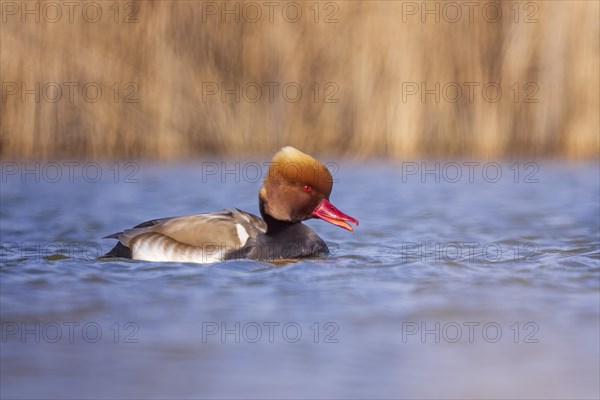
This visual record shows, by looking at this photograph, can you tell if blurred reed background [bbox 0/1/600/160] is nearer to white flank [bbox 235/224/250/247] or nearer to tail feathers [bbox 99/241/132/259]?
tail feathers [bbox 99/241/132/259]

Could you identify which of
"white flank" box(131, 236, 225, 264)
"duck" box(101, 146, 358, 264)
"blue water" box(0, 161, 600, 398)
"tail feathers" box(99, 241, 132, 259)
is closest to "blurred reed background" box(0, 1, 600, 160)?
"blue water" box(0, 161, 600, 398)

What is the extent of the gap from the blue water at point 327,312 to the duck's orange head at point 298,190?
263 mm

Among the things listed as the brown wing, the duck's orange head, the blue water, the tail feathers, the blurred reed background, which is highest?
the blurred reed background

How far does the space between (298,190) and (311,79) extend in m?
4.16

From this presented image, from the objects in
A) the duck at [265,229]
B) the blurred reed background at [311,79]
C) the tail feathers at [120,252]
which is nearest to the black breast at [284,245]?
the duck at [265,229]

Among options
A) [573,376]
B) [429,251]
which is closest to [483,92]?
[429,251]

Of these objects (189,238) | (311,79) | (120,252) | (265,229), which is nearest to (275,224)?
(265,229)

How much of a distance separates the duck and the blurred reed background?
392 cm

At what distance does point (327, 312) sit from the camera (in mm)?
4648

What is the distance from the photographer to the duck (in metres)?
5.79

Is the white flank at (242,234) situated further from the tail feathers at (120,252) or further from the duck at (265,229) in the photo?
the tail feathers at (120,252)

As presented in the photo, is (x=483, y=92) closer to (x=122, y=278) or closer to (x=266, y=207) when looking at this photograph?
(x=266, y=207)

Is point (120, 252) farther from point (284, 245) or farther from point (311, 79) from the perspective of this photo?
point (311, 79)

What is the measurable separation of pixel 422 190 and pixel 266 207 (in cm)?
363
